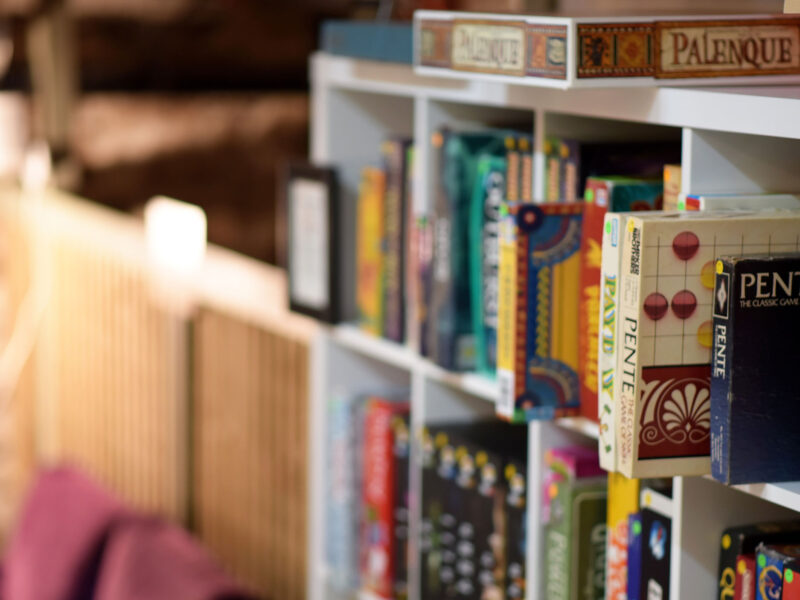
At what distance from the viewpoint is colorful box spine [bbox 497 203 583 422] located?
60.9 inches

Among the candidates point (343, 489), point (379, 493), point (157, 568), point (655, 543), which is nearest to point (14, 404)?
point (157, 568)

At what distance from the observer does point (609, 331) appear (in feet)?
4.39

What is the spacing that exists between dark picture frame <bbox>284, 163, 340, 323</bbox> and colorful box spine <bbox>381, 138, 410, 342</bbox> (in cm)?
13

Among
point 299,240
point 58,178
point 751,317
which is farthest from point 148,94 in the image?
point 751,317

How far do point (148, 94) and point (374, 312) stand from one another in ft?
9.78

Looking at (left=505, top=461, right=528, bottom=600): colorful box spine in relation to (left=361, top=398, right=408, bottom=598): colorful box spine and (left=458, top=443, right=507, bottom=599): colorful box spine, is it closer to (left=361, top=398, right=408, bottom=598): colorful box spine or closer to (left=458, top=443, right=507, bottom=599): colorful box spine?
(left=458, top=443, right=507, bottom=599): colorful box spine

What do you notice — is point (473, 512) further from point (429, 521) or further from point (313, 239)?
point (313, 239)

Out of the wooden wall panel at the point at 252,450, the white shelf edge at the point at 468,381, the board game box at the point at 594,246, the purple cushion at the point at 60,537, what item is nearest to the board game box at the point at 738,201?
the board game box at the point at 594,246

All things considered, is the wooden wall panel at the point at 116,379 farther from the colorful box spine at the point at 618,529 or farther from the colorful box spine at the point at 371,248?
the colorful box spine at the point at 618,529

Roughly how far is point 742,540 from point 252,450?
170cm

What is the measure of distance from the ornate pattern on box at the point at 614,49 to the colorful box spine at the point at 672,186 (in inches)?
5.1

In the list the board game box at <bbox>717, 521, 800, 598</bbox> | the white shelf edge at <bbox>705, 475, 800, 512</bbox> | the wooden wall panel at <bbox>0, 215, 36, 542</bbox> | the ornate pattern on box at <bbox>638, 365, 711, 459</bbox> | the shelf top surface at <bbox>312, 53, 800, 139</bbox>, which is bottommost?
the wooden wall panel at <bbox>0, 215, 36, 542</bbox>

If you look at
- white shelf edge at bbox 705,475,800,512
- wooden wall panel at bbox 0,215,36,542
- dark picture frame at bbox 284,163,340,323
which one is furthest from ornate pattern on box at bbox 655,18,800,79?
wooden wall panel at bbox 0,215,36,542

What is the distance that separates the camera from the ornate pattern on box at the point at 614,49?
136cm
